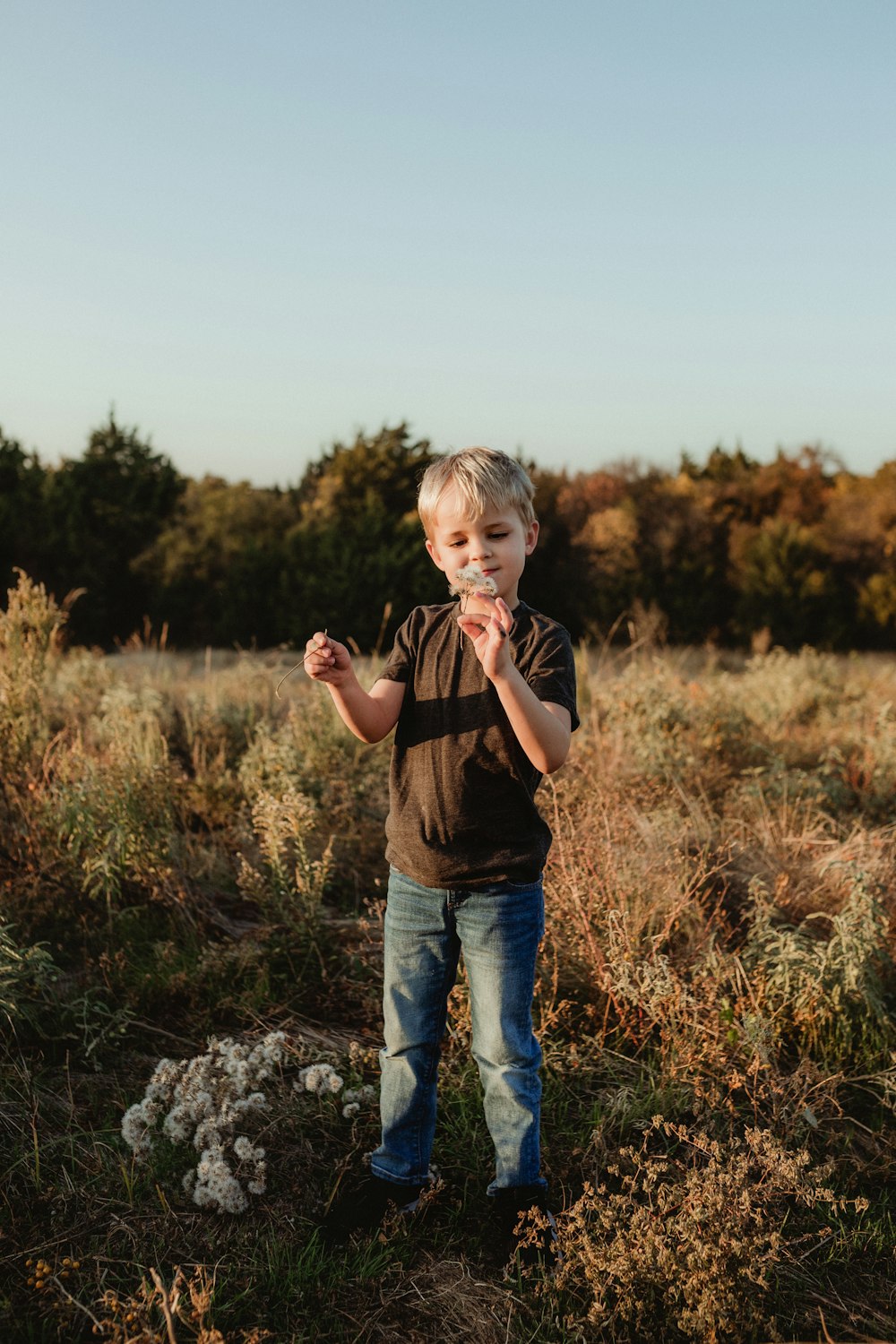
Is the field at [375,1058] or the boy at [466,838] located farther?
the boy at [466,838]

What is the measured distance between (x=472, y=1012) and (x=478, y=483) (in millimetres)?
1181

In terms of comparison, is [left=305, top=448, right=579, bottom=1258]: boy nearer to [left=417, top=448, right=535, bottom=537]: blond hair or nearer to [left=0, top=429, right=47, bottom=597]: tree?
[left=417, top=448, right=535, bottom=537]: blond hair

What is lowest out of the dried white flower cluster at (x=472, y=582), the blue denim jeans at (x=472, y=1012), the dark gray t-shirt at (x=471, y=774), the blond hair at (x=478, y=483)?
the blue denim jeans at (x=472, y=1012)

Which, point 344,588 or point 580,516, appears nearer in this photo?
point 344,588

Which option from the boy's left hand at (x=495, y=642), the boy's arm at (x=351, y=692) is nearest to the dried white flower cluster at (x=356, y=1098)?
the boy's arm at (x=351, y=692)

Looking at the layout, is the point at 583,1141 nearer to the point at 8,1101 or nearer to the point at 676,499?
the point at 8,1101

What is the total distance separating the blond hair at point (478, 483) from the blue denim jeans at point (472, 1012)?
0.84 meters

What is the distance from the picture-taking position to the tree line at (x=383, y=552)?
17484 mm

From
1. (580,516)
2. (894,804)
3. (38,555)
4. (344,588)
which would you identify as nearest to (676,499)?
(580,516)

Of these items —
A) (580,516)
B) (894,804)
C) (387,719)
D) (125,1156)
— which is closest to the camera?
(387,719)

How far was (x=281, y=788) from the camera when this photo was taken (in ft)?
14.5

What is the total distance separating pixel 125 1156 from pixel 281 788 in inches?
82.5

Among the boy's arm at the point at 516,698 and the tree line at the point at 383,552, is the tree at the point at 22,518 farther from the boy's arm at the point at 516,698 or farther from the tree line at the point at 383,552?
the boy's arm at the point at 516,698

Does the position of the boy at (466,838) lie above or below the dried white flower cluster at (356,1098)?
above
